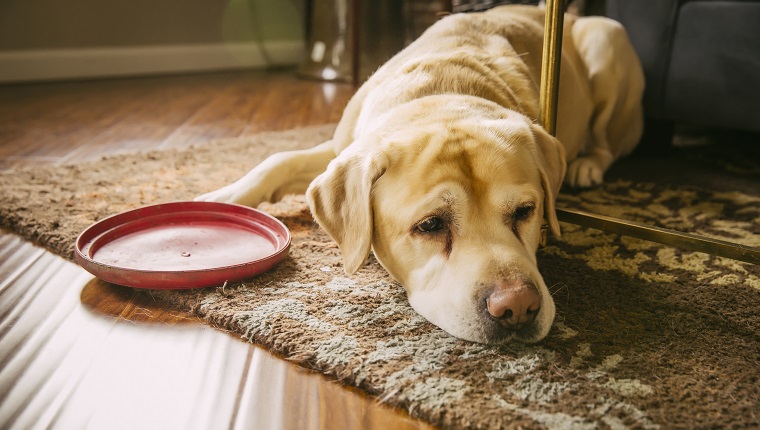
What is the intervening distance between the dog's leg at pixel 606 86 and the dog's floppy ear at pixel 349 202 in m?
1.50

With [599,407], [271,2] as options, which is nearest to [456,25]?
[599,407]

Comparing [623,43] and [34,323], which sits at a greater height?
[623,43]

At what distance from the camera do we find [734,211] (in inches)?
96.2

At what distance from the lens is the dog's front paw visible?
2.78 metres

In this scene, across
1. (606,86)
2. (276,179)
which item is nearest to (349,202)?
(276,179)

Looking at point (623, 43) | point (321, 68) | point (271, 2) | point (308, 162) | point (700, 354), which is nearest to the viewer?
point (700, 354)

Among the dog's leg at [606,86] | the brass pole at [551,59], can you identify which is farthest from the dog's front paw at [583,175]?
the brass pole at [551,59]

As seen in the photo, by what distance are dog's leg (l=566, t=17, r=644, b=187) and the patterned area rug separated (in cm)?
53

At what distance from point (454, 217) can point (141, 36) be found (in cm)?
543

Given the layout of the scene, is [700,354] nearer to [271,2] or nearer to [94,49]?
[94,49]

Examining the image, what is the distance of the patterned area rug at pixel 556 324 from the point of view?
125cm

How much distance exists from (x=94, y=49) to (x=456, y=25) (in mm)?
4484

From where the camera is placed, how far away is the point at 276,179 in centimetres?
232

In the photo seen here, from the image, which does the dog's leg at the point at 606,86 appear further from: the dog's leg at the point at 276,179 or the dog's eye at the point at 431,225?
the dog's eye at the point at 431,225
